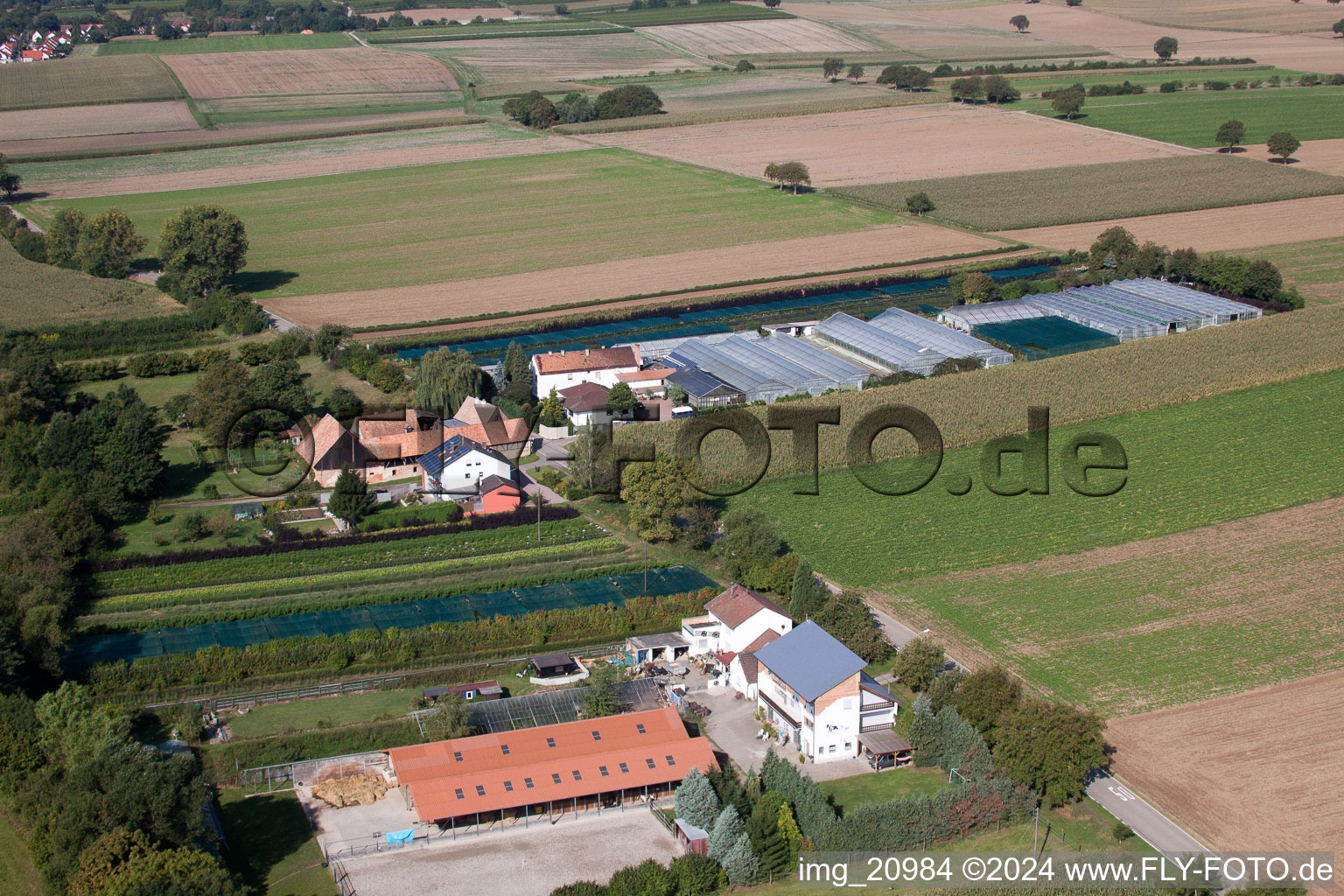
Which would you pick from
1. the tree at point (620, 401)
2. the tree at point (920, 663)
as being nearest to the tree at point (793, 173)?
the tree at point (620, 401)

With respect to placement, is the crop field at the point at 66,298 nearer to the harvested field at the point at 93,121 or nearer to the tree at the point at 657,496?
the tree at the point at 657,496

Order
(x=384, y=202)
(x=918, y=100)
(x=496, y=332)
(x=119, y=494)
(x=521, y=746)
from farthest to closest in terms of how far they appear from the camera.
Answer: (x=918, y=100) → (x=384, y=202) → (x=496, y=332) → (x=119, y=494) → (x=521, y=746)

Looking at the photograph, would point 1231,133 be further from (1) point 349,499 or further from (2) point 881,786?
(2) point 881,786

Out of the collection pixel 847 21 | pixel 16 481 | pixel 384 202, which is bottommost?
pixel 16 481

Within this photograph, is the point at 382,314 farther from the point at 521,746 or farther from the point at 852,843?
the point at 852,843

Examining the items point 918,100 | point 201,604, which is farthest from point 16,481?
point 918,100

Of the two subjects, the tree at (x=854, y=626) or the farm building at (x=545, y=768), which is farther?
the tree at (x=854, y=626)
